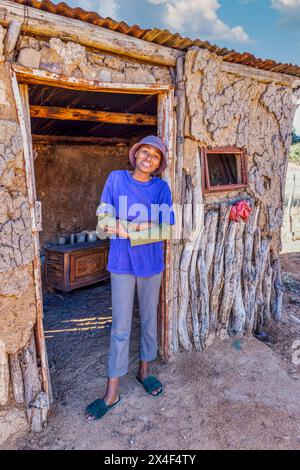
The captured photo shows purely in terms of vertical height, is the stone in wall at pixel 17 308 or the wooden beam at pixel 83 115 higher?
the wooden beam at pixel 83 115

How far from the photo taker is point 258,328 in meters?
4.32

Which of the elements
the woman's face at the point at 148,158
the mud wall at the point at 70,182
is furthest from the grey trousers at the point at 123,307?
the mud wall at the point at 70,182

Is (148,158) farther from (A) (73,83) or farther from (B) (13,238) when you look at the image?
(B) (13,238)

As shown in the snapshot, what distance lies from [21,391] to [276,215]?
3.54 metres

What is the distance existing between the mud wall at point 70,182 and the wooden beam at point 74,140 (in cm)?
9

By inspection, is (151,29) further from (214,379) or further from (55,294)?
(55,294)

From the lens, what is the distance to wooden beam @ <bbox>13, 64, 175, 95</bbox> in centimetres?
230

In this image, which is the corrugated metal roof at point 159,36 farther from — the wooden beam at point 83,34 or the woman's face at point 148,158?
the woman's face at point 148,158

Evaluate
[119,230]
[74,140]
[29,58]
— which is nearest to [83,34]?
[29,58]

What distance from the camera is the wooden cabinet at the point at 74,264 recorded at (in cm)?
523

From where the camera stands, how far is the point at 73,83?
98.9 inches

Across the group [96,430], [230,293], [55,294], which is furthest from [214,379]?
[55,294]

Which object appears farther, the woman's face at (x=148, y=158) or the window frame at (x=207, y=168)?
the window frame at (x=207, y=168)

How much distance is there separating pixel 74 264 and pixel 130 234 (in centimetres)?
305
